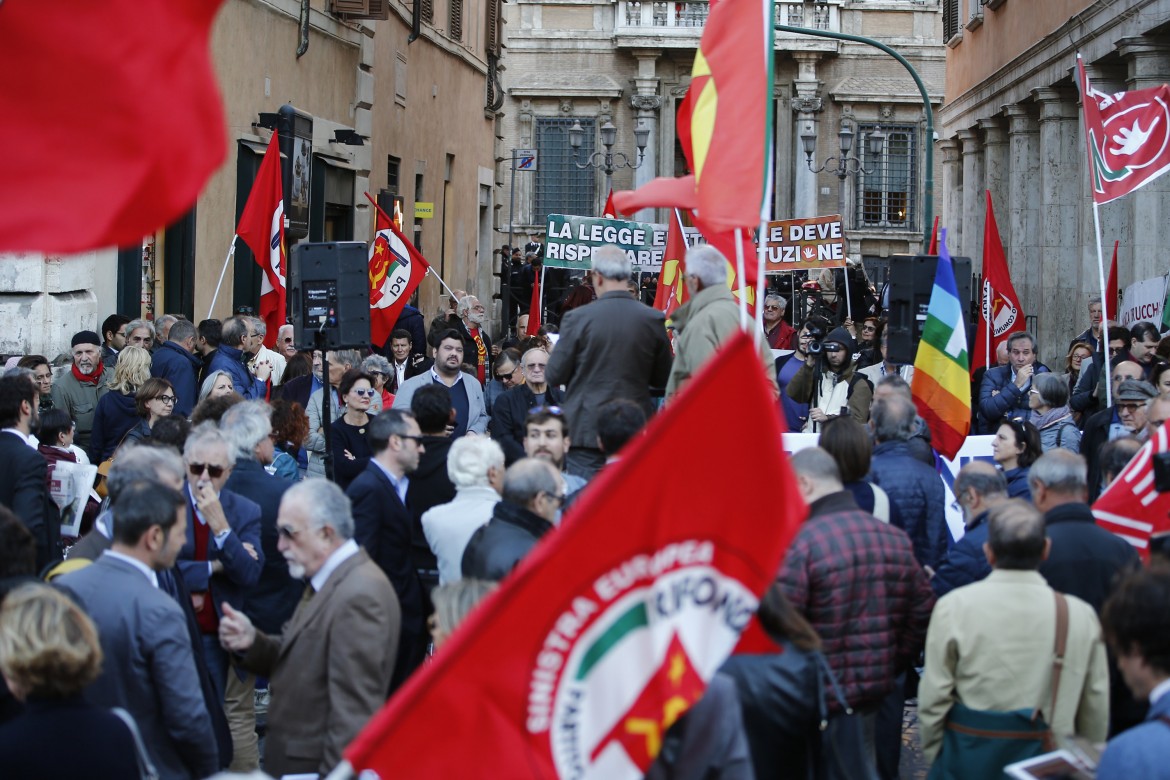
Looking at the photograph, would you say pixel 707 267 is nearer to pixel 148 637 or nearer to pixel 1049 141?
pixel 148 637

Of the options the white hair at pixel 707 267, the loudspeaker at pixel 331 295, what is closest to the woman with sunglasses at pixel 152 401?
the loudspeaker at pixel 331 295

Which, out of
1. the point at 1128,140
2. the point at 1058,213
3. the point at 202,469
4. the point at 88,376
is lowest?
the point at 202,469

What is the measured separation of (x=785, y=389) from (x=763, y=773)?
6911mm

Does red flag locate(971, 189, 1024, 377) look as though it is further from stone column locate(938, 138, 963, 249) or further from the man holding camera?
stone column locate(938, 138, 963, 249)

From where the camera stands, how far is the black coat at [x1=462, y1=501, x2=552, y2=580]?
589cm

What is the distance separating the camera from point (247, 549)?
6613mm

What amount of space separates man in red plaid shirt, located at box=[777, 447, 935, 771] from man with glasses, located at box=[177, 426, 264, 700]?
2.17 meters

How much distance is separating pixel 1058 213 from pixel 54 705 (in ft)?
77.8

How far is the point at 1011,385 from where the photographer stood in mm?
12531

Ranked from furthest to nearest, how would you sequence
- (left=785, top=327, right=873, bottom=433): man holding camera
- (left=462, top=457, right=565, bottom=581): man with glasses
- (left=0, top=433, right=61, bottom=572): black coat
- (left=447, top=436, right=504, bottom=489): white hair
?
1. (left=785, top=327, right=873, bottom=433): man holding camera
2. (left=0, top=433, right=61, bottom=572): black coat
3. (left=447, top=436, right=504, bottom=489): white hair
4. (left=462, top=457, right=565, bottom=581): man with glasses

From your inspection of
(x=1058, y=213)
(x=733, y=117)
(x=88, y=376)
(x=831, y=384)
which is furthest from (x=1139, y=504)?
(x=1058, y=213)

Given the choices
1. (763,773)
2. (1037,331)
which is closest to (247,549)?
(763,773)

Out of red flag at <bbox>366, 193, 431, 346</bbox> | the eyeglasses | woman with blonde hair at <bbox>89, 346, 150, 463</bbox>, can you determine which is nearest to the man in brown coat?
the eyeglasses

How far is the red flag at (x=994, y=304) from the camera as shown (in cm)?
1557
